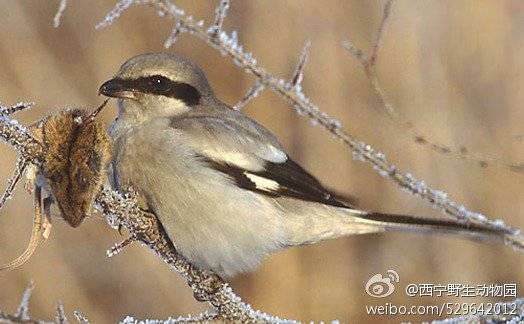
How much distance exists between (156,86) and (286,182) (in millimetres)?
453

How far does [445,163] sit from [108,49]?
1.81 m

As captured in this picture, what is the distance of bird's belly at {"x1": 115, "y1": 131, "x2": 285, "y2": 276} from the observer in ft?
7.06

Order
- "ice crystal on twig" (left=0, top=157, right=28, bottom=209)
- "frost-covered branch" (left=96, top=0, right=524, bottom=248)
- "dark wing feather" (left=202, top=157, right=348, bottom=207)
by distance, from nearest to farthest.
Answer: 1. "ice crystal on twig" (left=0, top=157, right=28, bottom=209)
2. "frost-covered branch" (left=96, top=0, right=524, bottom=248)
3. "dark wing feather" (left=202, top=157, right=348, bottom=207)

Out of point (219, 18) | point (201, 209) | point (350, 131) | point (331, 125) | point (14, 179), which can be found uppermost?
point (350, 131)

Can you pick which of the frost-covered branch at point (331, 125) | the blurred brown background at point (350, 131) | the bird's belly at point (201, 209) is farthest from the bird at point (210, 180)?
the blurred brown background at point (350, 131)

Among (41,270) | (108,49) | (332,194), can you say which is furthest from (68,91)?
(332,194)

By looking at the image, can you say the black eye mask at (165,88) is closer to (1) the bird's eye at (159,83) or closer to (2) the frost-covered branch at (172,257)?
(1) the bird's eye at (159,83)

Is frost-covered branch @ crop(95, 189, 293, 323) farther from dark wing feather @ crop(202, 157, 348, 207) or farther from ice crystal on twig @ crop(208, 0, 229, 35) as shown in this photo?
ice crystal on twig @ crop(208, 0, 229, 35)

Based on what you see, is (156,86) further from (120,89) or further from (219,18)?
(219,18)

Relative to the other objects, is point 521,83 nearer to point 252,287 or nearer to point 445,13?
point 445,13

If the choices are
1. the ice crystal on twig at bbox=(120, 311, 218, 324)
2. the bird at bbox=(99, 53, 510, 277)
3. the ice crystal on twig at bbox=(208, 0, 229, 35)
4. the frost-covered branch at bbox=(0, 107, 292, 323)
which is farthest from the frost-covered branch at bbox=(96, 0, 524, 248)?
the ice crystal on twig at bbox=(120, 311, 218, 324)

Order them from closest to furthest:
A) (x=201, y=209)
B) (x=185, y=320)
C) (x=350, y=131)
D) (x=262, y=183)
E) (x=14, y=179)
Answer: (x=14, y=179)
(x=185, y=320)
(x=201, y=209)
(x=262, y=183)
(x=350, y=131)

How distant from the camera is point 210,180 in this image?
2.23 m

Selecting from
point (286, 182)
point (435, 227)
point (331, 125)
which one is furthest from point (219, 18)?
point (435, 227)
